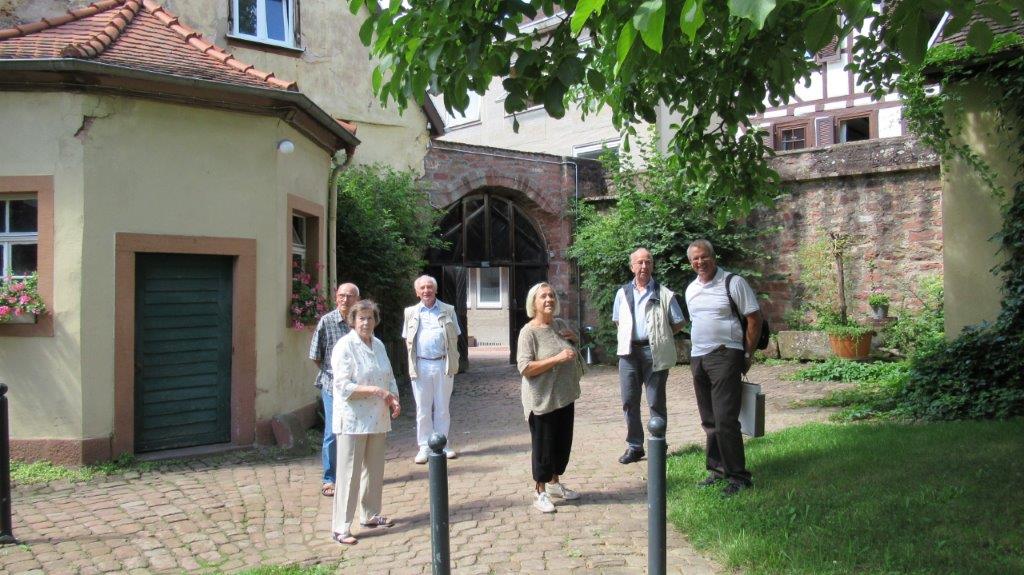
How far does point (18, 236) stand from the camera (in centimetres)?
709

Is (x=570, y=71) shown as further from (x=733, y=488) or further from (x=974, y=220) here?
(x=974, y=220)

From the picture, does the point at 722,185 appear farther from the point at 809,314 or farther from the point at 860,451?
the point at 809,314

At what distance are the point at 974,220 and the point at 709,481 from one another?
568 centimetres

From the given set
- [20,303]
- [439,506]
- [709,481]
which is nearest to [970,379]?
[709,481]

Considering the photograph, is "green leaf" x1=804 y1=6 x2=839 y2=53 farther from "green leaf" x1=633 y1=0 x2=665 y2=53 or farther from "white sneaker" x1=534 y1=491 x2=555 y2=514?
"white sneaker" x1=534 y1=491 x2=555 y2=514

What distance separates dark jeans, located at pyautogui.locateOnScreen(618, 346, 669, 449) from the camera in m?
6.50

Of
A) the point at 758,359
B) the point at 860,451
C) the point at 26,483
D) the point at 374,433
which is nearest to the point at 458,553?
the point at 374,433

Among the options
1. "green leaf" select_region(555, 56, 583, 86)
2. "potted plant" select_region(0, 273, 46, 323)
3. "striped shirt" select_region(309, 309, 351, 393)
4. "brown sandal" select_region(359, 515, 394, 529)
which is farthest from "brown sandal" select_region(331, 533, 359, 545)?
"potted plant" select_region(0, 273, 46, 323)

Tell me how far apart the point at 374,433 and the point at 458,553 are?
919mm

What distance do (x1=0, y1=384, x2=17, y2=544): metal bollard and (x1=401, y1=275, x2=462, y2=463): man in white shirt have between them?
10.1 ft

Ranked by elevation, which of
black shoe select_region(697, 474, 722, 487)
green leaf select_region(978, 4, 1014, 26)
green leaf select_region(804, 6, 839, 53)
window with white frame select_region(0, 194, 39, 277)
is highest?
green leaf select_region(978, 4, 1014, 26)

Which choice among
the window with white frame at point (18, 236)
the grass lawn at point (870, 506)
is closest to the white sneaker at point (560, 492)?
the grass lawn at point (870, 506)

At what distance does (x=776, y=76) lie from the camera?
16.2 feet

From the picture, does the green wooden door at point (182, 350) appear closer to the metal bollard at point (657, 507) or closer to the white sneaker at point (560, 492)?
the white sneaker at point (560, 492)
